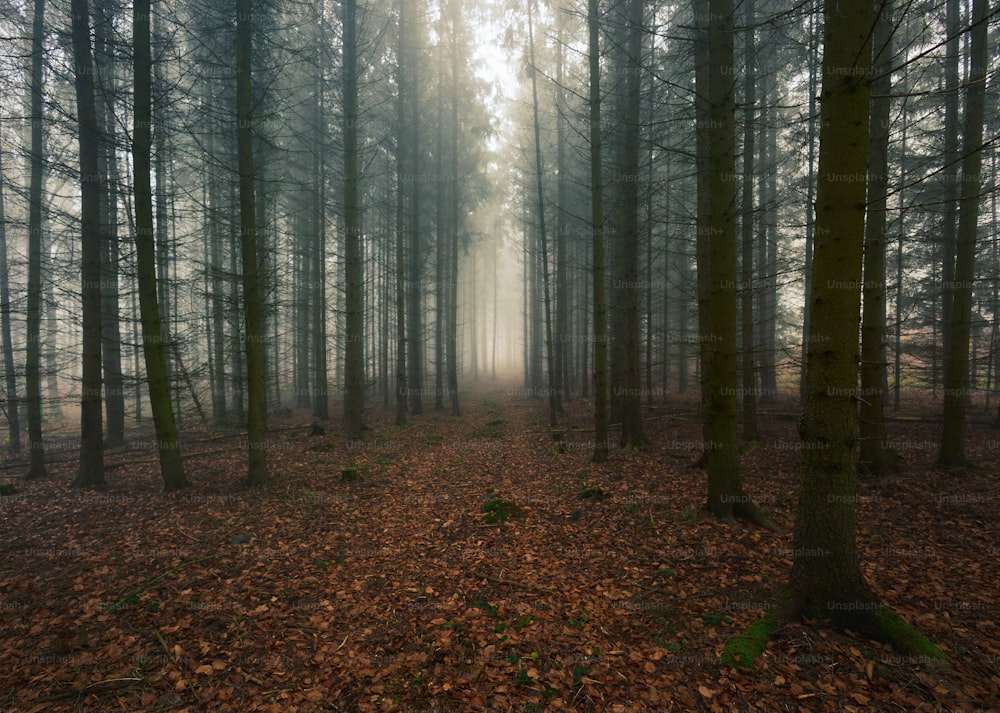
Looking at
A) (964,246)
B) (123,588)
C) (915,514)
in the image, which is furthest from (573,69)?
(123,588)

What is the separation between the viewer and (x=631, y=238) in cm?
1067

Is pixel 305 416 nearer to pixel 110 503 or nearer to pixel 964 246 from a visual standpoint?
pixel 110 503

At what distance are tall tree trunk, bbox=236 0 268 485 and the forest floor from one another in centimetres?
109

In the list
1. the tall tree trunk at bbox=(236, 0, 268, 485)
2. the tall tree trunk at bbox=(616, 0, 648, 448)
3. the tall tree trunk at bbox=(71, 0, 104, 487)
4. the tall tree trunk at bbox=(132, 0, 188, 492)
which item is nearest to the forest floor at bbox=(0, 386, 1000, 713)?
the tall tree trunk at bbox=(71, 0, 104, 487)

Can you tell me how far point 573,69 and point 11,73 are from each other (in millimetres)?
15390

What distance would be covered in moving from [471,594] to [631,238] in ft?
28.9

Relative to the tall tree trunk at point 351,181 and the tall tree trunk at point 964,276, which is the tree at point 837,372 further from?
the tall tree trunk at point 351,181

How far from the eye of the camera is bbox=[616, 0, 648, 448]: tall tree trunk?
10211 millimetres

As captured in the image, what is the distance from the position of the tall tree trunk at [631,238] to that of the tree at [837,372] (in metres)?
6.78

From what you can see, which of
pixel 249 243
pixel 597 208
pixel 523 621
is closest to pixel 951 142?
pixel 597 208

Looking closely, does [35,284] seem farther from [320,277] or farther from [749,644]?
[749,644]

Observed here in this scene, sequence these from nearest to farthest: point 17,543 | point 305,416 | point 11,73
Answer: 1. point 17,543
2. point 11,73
3. point 305,416

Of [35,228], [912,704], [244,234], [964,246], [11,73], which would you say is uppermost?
[11,73]

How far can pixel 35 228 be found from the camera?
424 inches
